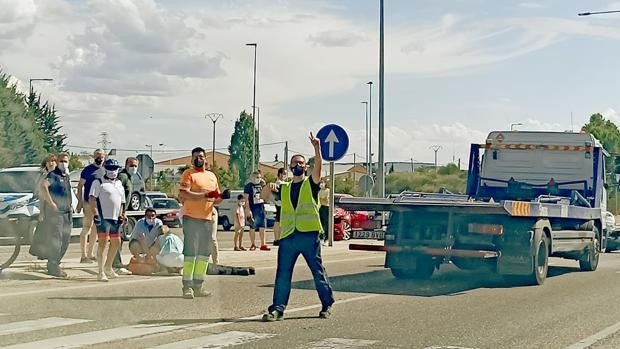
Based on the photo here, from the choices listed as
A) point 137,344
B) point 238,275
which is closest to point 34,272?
point 238,275

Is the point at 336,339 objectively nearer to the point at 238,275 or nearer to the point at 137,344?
the point at 137,344

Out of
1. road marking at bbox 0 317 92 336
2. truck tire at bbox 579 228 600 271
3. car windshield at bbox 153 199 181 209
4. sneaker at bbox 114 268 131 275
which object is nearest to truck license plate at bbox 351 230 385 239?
sneaker at bbox 114 268 131 275

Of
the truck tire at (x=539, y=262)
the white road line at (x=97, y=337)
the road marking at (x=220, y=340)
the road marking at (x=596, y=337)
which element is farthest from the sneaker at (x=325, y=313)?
the truck tire at (x=539, y=262)

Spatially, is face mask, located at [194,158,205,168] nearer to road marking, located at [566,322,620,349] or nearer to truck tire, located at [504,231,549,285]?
road marking, located at [566,322,620,349]

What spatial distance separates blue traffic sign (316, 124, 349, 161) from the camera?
2077cm

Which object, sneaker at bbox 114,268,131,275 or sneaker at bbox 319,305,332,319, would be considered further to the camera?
sneaker at bbox 114,268,131,275

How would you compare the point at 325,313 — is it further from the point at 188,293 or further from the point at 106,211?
the point at 106,211

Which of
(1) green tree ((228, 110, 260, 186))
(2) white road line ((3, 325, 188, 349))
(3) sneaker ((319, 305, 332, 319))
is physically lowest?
(2) white road line ((3, 325, 188, 349))

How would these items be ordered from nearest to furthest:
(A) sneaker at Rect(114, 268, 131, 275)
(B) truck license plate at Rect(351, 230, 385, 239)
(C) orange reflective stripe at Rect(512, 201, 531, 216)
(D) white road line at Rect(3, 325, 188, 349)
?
(D) white road line at Rect(3, 325, 188, 349), (C) orange reflective stripe at Rect(512, 201, 531, 216), (A) sneaker at Rect(114, 268, 131, 275), (B) truck license plate at Rect(351, 230, 385, 239)

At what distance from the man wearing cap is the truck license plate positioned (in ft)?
13.4

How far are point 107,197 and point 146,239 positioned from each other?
5.42 feet

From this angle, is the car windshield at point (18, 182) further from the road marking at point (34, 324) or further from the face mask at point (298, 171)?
the face mask at point (298, 171)

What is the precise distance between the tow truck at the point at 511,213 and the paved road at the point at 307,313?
1.44 ft

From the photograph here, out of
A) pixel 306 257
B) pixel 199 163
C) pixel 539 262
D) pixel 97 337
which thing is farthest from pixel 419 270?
pixel 97 337
